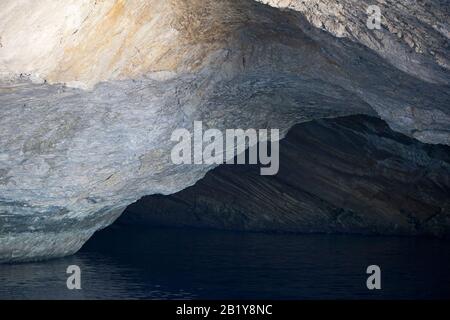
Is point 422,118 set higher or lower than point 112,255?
higher

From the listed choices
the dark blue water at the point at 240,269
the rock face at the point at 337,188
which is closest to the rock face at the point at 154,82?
the dark blue water at the point at 240,269

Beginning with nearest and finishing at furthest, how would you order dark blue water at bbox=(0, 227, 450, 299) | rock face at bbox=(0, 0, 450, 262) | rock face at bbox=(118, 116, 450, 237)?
rock face at bbox=(0, 0, 450, 262) → dark blue water at bbox=(0, 227, 450, 299) → rock face at bbox=(118, 116, 450, 237)

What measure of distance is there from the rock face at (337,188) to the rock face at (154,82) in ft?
13.2

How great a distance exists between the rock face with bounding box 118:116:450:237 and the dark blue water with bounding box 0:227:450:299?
99 cm

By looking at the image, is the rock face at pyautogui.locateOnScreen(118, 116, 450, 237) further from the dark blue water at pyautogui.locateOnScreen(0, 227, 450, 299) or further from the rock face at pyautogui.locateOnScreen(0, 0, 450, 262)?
the rock face at pyautogui.locateOnScreen(0, 0, 450, 262)

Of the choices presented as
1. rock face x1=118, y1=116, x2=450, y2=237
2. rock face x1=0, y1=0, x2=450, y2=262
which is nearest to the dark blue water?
rock face x1=118, y1=116, x2=450, y2=237

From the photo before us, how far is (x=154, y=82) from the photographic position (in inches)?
468

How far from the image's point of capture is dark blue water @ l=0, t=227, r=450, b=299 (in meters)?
12.1

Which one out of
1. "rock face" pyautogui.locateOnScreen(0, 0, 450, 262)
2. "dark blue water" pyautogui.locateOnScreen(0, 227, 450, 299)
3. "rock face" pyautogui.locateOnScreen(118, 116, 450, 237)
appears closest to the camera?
"rock face" pyautogui.locateOnScreen(0, 0, 450, 262)

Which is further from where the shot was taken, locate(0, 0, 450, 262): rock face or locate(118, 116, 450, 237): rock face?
locate(118, 116, 450, 237): rock face

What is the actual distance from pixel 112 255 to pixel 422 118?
8.92m

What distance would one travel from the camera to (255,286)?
41.8 ft
